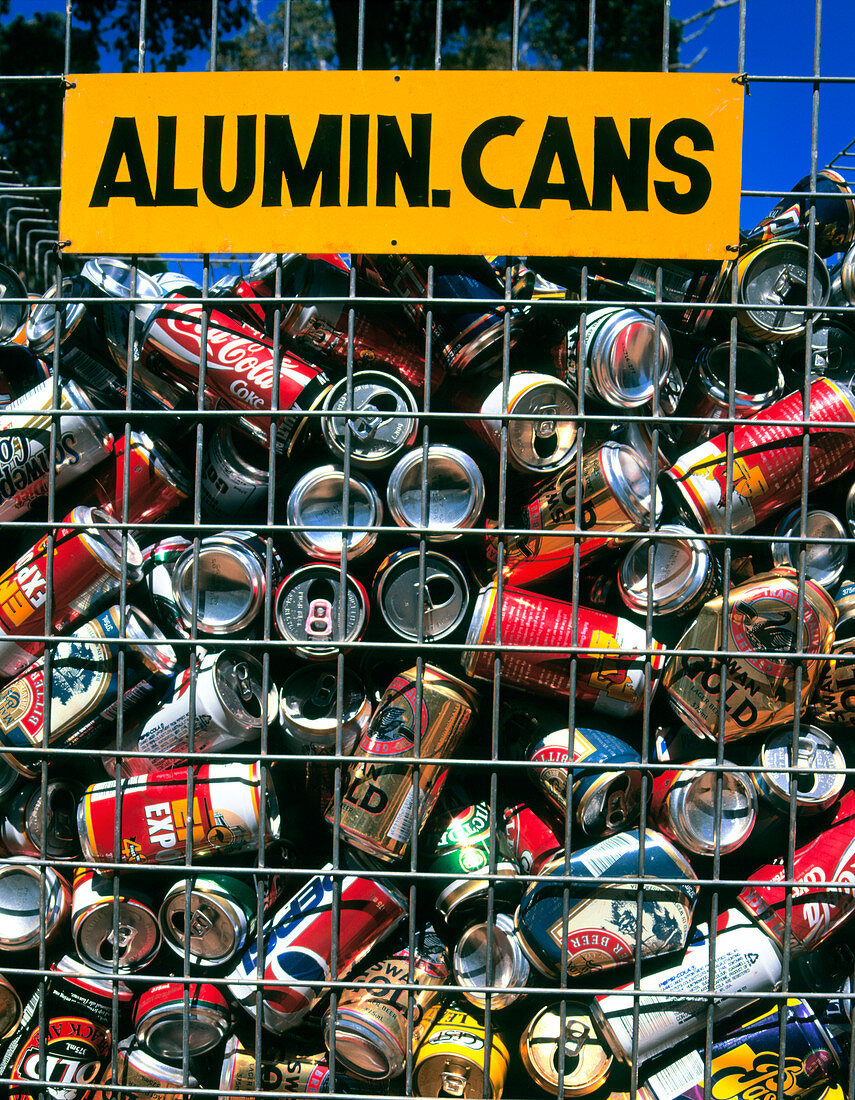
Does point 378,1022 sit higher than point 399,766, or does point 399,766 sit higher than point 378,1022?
point 399,766

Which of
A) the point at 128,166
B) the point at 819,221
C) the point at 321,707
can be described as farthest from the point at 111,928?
the point at 819,221

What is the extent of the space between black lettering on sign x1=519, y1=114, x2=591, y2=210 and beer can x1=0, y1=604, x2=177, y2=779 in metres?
0.70

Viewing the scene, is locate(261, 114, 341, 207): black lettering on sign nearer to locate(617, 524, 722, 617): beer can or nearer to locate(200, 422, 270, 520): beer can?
locate(200, 422, 270, 520): beer can

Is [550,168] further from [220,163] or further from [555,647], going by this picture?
[555,647]

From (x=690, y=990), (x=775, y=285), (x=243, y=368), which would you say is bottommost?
(x=690, y=990)

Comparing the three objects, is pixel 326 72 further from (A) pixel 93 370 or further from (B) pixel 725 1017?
(B) pixel 725 1017

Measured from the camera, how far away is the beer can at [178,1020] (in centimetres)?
97

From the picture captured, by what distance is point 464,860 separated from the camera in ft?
3.23

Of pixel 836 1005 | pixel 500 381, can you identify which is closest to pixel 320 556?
pixel 500 381

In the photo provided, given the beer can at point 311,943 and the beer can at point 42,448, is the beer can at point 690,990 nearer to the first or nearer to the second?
the beer can at point 311,943

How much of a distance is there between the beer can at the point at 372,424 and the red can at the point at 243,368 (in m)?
0.04

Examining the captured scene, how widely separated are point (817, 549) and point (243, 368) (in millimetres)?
773

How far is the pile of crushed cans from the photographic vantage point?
0.93 meters

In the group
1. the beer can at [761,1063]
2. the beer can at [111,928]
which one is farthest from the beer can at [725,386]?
the beer can at [111,928]
